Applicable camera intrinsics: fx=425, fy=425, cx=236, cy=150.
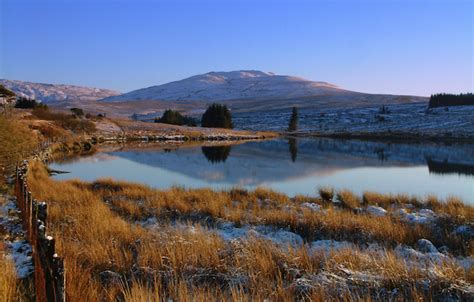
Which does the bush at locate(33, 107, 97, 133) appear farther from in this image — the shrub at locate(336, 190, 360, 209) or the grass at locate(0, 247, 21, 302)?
the grass at locate(0, 247, 21, 302)

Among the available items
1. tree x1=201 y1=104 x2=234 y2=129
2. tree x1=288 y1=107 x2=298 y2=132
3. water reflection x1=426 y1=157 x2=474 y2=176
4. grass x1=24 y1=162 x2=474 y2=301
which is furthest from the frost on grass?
tree x1=288 y1=107 x2=298 y2=132

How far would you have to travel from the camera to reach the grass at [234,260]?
4.23 m

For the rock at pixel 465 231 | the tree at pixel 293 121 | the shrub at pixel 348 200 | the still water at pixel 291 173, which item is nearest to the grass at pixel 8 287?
the rock at pixel 465 231

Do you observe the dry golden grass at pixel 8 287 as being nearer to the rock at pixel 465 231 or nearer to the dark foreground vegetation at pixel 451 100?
the rock at pixel 465 231

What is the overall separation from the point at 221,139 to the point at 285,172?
3130 cm

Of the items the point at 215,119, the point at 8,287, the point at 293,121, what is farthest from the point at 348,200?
the point at 293,121

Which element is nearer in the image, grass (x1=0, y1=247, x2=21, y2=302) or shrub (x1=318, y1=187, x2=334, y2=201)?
grass (x1=0, y1=247, x2=21, y2=302)

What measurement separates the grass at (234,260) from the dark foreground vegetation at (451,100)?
78.2 m

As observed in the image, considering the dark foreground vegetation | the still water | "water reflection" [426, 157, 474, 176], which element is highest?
the dark foreground vegetation

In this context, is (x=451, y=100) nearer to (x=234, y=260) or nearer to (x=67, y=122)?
(x=67, y=122)

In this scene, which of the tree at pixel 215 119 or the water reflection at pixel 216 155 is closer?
the water reflection at pixel 216 155

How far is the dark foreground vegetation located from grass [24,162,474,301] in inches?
3079

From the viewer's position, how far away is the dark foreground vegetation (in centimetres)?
7812

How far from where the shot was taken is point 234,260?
527 cm
